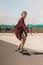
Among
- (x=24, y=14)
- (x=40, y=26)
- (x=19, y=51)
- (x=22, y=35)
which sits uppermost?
(x=24, y=14)

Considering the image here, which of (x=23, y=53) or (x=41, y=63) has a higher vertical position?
(x=41, y=63)

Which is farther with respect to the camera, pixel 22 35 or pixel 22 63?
pixel 22 35

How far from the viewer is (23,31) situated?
336 inches

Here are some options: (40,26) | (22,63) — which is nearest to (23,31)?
(22,63)

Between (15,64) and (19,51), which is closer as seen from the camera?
(15,64)

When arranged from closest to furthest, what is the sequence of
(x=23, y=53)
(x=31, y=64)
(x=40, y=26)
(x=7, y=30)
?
(x=31, y=64), (x=23, y=53), (x=7, y=30), (x=40, y=26)

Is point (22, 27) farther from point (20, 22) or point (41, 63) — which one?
point (41, 63)

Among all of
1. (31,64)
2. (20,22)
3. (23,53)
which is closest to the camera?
(31,64)

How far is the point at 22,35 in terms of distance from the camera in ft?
27.5

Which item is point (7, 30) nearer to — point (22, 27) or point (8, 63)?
point (22, 27)

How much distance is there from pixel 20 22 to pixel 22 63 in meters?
2.73

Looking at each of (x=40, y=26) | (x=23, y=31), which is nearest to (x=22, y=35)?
(x=23, y=31)

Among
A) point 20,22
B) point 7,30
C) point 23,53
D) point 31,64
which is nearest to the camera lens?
point 31,64

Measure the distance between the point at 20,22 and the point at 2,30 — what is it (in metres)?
29.7
